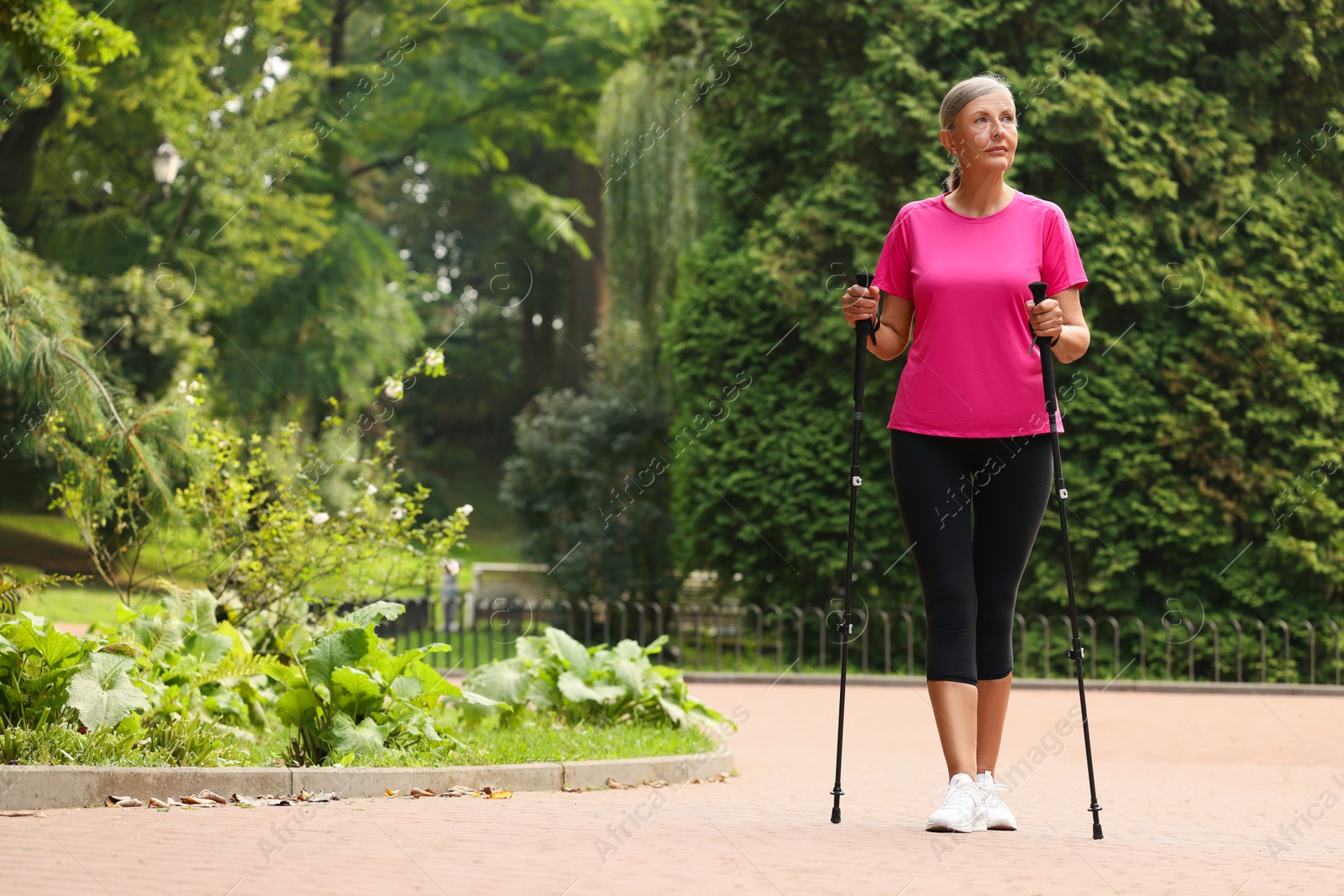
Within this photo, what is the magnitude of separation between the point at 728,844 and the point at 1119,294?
11.1m

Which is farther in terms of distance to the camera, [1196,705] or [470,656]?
[470,656]

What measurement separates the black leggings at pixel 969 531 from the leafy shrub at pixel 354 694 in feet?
7.92

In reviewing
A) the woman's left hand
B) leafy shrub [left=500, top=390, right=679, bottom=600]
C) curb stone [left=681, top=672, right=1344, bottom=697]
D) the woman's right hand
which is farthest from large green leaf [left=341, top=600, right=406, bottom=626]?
leafy shrub [left=500, top=390, right=679, bottom=600]

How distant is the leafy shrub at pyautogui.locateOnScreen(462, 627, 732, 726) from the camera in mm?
7613

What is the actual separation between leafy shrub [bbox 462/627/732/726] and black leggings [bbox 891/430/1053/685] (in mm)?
3144

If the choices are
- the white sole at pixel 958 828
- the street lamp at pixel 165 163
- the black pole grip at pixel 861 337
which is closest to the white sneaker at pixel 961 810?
the white sole at pixel 958 828

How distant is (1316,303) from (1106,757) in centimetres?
756

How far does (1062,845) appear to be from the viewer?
4.39 meters

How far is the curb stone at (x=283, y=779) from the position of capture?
16.9 ft

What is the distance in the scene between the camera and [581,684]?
7699 millimetres

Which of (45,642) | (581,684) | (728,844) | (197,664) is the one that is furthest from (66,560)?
(728,844)

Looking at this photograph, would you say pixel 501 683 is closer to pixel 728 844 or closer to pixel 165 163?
pixel 728 844

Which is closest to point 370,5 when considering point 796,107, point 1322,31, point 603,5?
point 603,5

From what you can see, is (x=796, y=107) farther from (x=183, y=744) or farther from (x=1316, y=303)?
(x=183, y=744)
